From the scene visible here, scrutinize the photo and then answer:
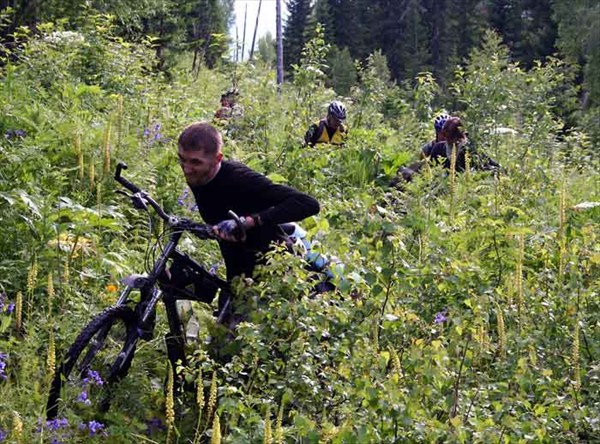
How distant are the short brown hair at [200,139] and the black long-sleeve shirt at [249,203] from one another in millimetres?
216

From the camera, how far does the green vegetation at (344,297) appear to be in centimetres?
361

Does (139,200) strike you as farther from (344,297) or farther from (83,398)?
(344,297)

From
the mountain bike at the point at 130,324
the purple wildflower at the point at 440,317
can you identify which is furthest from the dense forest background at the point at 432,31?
the purple wildflower at the point at 440,317

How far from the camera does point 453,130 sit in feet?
27.9

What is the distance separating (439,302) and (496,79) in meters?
4.98

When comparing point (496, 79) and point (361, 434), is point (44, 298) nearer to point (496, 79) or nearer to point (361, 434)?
point (361, 434)

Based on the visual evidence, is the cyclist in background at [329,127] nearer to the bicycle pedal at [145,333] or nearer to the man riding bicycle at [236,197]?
the man riding bicycle at [236,197]

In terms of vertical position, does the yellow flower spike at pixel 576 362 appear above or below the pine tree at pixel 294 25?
below

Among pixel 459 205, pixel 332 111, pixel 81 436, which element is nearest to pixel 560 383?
pixel 81 436

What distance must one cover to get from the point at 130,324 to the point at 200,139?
3.57 ft

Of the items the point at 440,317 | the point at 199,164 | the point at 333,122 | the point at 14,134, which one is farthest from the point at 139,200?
the point at 333,122

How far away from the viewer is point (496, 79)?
9.02 meters

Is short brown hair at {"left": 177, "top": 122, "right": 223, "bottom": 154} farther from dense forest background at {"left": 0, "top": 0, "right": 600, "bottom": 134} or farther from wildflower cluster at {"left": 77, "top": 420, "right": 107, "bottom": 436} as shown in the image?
dense forest background at {"left": 0, "top": 0, "right": 600, "bottom": 134}

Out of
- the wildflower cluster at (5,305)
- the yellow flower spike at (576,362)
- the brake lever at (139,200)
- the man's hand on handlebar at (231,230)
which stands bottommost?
the wildflower cluster at (5,305)
